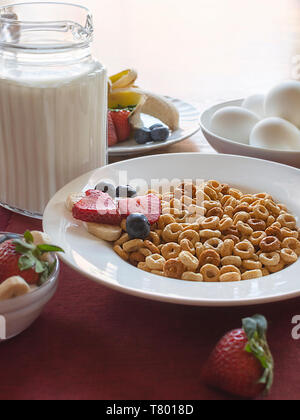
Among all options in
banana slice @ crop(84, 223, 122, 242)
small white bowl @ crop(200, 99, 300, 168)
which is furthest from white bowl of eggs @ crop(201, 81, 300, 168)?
banana slice @ crop(84, 223, 122, 242)

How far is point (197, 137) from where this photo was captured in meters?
1.32

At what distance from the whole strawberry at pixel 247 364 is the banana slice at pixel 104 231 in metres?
0.27

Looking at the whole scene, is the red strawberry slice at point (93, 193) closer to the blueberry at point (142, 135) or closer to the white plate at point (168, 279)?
the white plate at point (168, 279)

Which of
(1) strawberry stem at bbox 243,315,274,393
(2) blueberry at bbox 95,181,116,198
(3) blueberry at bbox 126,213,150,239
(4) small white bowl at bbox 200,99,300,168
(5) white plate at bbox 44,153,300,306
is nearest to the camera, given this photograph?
(1) strawberry stem at bbox 243,315,274,393

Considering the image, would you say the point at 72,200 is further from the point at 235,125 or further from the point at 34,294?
the point at 235,125

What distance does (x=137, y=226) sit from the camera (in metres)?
0.79

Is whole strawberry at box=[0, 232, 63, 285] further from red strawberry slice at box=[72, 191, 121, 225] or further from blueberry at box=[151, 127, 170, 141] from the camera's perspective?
blueberry at box=[151, 127, 170, 141]

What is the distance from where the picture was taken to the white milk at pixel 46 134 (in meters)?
0.88

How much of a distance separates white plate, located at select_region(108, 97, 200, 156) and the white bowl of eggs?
41 millimetres

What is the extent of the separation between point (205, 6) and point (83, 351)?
8.98 ft

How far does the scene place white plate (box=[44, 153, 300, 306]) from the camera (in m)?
0.65

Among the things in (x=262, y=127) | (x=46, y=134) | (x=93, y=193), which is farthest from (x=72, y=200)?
(x=262, y=127)

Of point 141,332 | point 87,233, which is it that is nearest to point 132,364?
point 141,332
